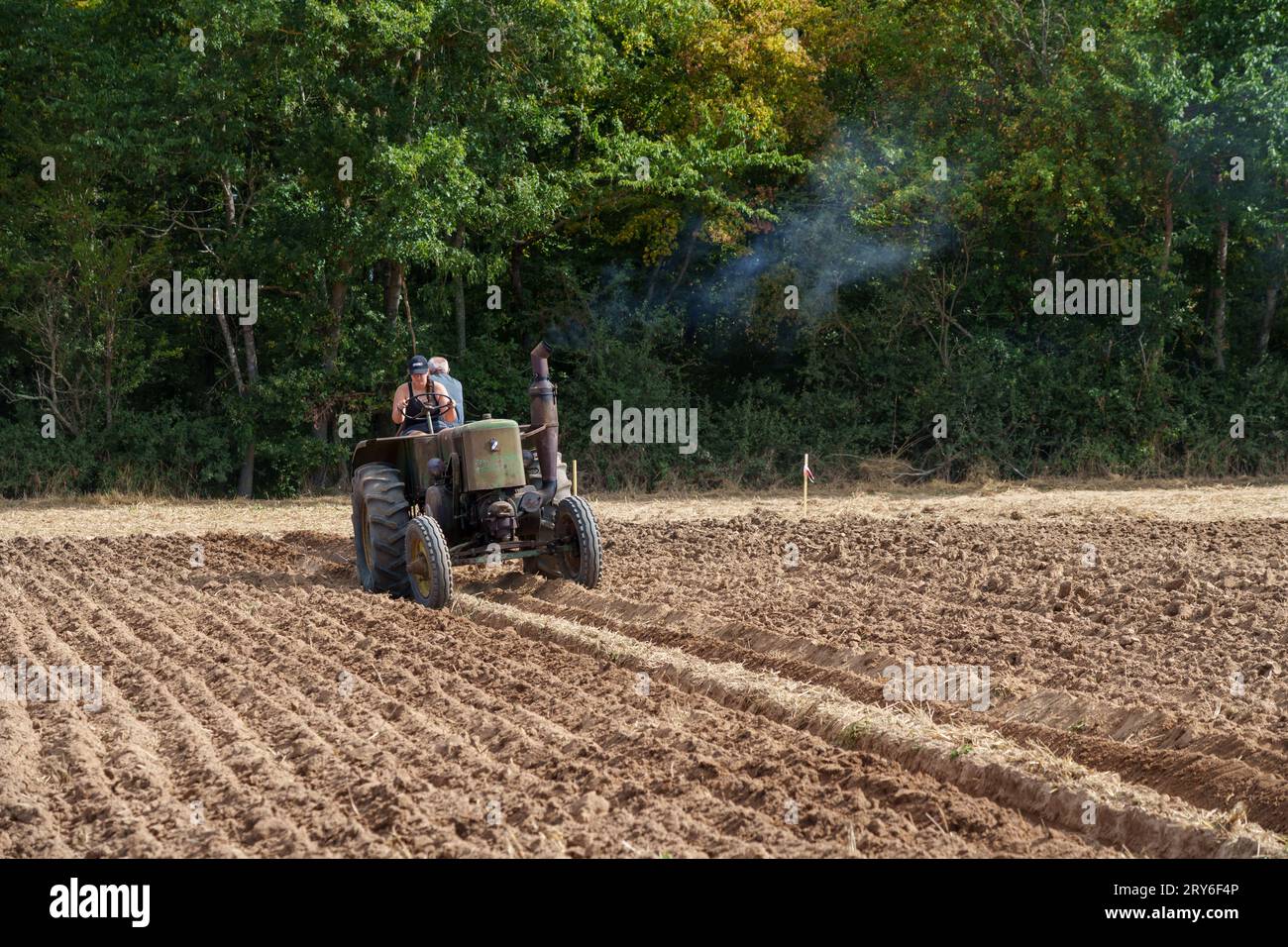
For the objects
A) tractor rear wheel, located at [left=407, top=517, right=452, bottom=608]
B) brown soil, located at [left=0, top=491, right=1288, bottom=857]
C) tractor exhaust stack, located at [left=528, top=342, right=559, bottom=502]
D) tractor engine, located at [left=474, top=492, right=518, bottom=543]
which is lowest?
brown soil, located at [left=0, top=491, right=1288, bottom=857]

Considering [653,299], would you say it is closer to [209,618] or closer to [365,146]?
[365,146]

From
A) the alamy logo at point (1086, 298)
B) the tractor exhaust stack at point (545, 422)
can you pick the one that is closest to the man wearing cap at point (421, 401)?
the tractor exhaust stack at point (545, 422)

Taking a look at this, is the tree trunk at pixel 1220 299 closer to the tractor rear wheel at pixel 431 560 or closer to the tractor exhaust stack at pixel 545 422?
the tractor exhaust stack at pixel 545 422

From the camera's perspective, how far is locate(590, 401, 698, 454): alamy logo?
21.9 m

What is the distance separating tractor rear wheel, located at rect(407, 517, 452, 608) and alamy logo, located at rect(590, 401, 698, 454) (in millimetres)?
11419

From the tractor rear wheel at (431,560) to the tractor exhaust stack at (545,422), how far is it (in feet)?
3.45

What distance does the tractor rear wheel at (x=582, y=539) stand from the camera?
1078cm

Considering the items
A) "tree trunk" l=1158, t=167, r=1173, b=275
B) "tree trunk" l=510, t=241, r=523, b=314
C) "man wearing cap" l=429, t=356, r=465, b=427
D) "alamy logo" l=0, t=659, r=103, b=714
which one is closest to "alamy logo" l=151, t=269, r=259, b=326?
"tree trunk" l=510, t=241, r=523, b=314

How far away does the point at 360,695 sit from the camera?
758cm

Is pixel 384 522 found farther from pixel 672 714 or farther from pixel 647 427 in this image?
pixel 647 427

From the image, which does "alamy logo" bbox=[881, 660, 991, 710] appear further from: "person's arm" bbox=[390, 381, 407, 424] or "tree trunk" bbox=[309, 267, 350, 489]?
"tree trunk" bbox=[309, 267, 350, 489]

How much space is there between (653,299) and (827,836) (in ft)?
62.1

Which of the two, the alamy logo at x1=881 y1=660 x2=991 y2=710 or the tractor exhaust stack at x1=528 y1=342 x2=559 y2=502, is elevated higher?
the tractor exhaust stack at x1=528 y1=342 x2=559 y2=502

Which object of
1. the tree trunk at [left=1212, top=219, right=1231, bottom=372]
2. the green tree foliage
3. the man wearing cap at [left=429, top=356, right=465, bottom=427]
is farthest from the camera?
the tree trunk at [left=1212, top=219, right=1231, bottom=372]
